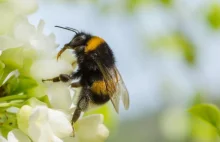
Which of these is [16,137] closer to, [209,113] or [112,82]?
[112,82]

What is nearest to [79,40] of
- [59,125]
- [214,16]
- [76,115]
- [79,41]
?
[79,41]

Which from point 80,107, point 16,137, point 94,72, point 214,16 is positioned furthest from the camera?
point 214,16

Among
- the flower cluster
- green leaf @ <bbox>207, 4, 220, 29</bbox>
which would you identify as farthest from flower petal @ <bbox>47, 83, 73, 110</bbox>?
green leaf @ <bbox>207, 4, 220, 29</bbox>

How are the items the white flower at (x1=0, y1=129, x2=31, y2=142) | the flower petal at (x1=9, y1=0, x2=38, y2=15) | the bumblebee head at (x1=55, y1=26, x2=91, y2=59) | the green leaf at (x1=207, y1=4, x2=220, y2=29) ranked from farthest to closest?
the green leaf at (x1=207, y1=4, x2=220, y2=29) < the bumblebee head at (x1=55, y1=26, x2=91, y2=59) < the flower petal at (x1=9, y1=0, x2=38, y2=15) < the white flower at (x1=0, y1=129, x2=31, y2=142)

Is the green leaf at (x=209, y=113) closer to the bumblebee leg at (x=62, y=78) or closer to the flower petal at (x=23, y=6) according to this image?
the bumblebee leg at (x=62, y=78)

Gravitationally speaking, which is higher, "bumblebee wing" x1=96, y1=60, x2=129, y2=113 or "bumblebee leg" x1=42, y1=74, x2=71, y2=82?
"bumblebee leg" x1=42, y1=74, x2=71, y2=82

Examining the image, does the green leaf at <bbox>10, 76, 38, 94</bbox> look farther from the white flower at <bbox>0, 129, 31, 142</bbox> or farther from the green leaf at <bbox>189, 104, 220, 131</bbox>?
the green leaf at <bbox>189, 104, 220, 131</bbox>

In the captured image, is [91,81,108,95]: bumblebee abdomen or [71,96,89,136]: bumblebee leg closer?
[71,96,89,136]: bumblebee leg
